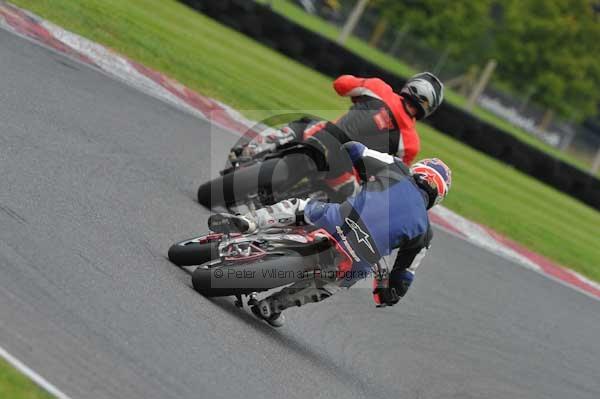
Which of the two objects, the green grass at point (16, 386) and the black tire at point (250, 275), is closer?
the green grass at point (16, 386)

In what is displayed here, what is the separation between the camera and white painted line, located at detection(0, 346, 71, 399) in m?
5.31

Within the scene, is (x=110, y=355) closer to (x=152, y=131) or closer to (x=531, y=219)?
(x=152, y=131)

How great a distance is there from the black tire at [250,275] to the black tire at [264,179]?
1953 mm

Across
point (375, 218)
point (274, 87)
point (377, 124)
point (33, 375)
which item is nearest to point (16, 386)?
point (33, 375)

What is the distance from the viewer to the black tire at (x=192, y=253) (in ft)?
26.1

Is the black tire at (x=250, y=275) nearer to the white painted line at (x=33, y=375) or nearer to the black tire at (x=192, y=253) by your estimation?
the black tire at (x=192, y=253)

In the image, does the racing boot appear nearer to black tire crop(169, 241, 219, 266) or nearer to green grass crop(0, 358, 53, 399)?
black tire crop(169, 241, 219, 266)

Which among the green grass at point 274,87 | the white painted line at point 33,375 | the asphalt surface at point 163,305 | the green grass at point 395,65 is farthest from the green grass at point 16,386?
the green grass at point 395,65

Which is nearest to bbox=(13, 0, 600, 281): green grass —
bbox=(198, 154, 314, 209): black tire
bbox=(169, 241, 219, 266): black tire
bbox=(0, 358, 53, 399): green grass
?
bbox=(198, 154, 314, 209): black tire

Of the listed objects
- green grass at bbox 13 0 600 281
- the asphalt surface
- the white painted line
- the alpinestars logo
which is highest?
the alpinestars logo

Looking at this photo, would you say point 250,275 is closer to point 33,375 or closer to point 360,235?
point 360,235

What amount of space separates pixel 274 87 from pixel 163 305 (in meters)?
15.0

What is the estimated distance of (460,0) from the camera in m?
50.3

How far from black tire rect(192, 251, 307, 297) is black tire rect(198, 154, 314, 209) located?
1953 mm
